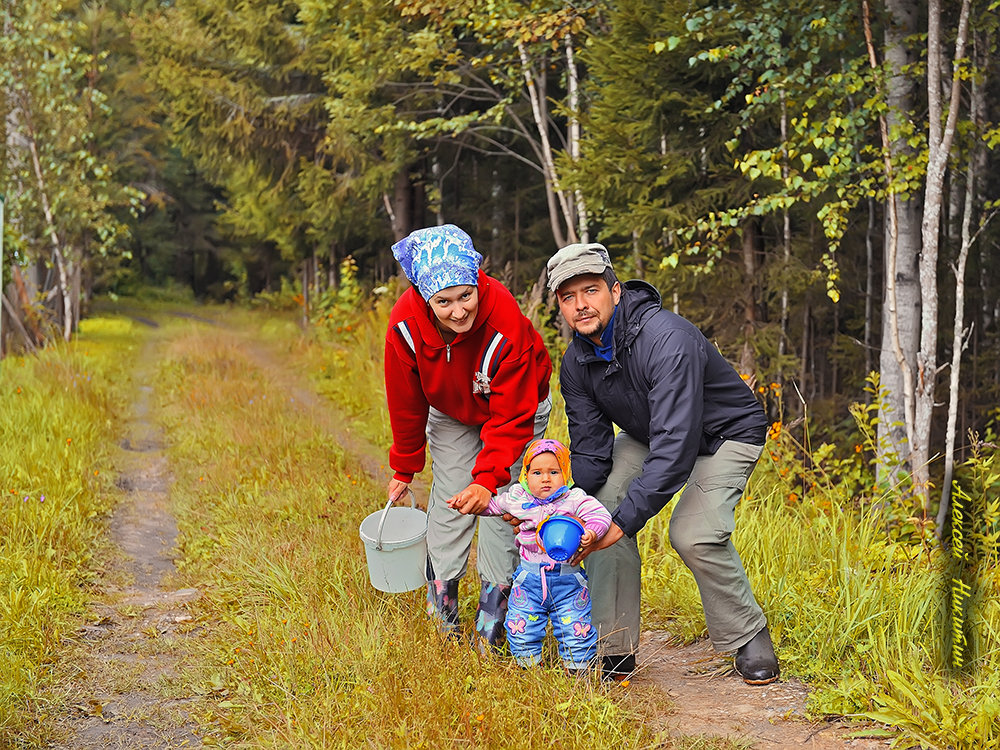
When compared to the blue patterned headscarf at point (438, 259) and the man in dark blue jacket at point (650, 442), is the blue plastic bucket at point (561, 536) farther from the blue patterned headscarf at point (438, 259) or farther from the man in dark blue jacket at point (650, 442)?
the blue patterned headscarf at point (438, 259)

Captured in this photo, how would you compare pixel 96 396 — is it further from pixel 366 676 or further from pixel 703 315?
pixel 366 676

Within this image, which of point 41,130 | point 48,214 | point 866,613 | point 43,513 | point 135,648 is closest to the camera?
point 866,613

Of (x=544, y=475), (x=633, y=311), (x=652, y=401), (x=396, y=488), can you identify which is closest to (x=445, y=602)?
(x=396, y=488)

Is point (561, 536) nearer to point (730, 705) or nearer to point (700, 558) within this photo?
point (700, 558)

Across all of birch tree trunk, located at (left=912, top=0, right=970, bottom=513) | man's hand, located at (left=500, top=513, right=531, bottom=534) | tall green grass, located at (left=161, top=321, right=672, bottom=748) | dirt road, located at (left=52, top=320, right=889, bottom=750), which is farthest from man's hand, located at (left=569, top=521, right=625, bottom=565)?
birch tree trunk, located at (left=912, top=0, right=970, bottom=513)

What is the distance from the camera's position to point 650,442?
11.2ft

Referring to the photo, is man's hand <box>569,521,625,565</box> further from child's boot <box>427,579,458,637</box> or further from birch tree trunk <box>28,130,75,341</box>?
birch tree trunk <box>28,130,75,341</box>

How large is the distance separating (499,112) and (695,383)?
8296 millimetres

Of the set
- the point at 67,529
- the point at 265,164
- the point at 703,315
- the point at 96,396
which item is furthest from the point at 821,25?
the point at 265,164

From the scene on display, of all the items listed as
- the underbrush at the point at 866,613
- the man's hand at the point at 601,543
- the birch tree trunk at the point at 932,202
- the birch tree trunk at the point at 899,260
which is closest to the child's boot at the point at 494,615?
the man's hand at the point at 601,543

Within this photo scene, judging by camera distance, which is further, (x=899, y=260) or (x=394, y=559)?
(x=899, y=260)

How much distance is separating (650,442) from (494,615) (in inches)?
38.8

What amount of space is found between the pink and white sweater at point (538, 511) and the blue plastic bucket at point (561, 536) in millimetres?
61

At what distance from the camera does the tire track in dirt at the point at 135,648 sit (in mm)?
3449
